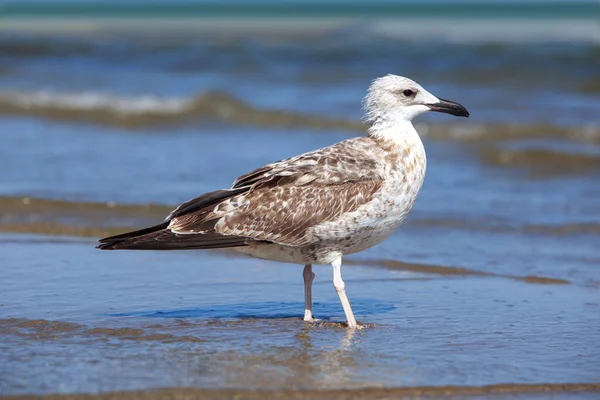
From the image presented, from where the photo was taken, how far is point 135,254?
26.9 ft

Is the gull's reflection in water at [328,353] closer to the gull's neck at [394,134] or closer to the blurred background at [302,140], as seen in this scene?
the blurred background at [302,140]

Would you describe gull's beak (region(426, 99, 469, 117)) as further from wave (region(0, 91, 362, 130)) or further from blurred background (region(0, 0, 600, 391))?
wave (region(0, 91, 362, 130))

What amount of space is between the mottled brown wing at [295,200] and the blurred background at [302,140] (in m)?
0.70

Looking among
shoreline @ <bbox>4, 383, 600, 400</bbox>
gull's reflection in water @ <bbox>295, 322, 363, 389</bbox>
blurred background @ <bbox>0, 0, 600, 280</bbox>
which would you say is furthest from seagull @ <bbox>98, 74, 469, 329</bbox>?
blurred background @ <bbox>0, 0, 600, 280</bbox>

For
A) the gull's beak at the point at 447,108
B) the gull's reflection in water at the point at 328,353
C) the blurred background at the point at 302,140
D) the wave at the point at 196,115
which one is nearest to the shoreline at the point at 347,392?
the gull's reflection in water at the point at 328,353

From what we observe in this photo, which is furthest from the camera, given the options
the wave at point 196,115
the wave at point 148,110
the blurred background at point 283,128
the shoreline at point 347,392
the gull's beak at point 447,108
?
the wave at point 148,110

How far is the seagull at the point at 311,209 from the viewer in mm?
6164

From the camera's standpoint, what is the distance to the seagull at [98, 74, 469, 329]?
243 inches

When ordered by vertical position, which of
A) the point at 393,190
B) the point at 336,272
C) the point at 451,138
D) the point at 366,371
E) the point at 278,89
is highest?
the point at 278,89

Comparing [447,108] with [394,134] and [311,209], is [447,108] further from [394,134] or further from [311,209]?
[311,209]

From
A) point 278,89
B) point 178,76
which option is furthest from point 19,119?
point 178,76

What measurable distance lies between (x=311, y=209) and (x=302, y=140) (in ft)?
25.8

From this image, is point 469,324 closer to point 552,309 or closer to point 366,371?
point 552,309

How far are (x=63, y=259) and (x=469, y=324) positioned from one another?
10.8 ft
